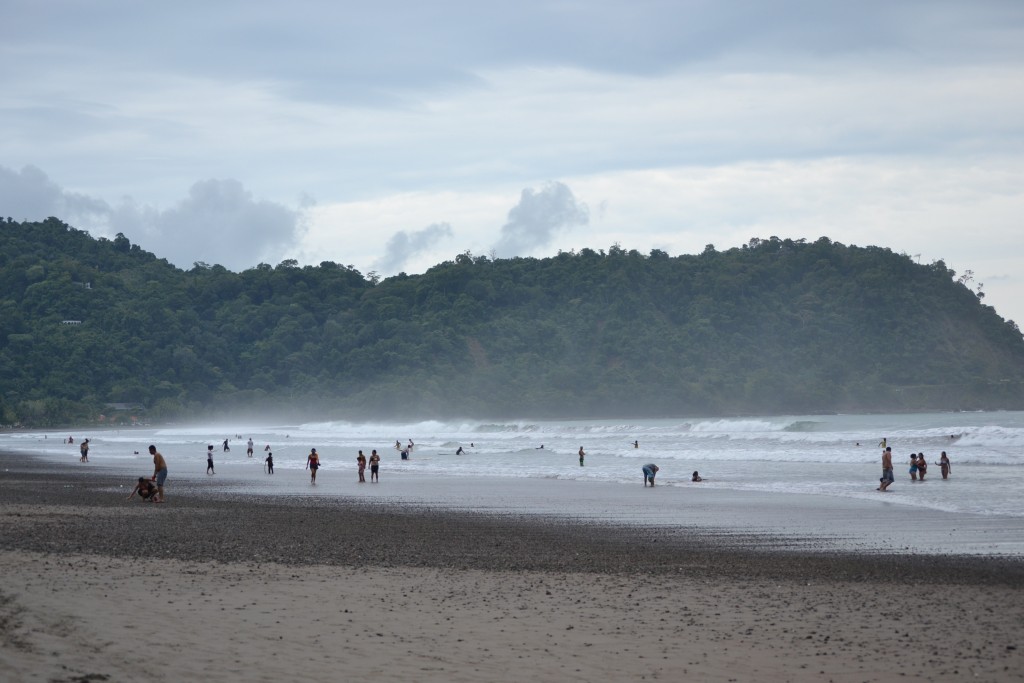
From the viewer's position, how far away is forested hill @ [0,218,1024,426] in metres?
124

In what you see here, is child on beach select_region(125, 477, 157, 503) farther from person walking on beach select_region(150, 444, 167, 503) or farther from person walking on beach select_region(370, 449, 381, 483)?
person walking on beach select_region(370, 449, 381, 483)

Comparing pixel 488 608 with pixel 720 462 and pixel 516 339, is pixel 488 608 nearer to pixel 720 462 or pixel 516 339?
pixel 720 462

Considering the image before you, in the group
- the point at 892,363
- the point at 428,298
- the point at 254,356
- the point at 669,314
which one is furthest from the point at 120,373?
the point at 892,363

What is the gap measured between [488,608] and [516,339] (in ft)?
435

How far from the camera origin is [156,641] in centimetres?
830

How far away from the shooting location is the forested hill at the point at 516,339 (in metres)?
Answer: 124

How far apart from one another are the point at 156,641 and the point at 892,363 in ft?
419

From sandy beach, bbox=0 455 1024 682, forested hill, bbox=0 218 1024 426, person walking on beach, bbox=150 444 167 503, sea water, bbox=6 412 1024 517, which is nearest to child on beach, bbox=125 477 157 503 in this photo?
person walking on beach, bbox=150 444 167 503

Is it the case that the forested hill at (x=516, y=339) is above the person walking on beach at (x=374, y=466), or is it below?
above

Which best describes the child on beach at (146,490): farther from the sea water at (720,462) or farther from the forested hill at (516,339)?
the forested hill at (516,339)

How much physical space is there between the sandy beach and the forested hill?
354ft

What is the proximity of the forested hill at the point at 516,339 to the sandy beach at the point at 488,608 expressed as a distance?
10797 cm

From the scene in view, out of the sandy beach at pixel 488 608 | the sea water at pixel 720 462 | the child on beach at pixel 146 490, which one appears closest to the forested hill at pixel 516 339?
the sea water at pixel 720 462

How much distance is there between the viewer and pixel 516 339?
14275 cm
